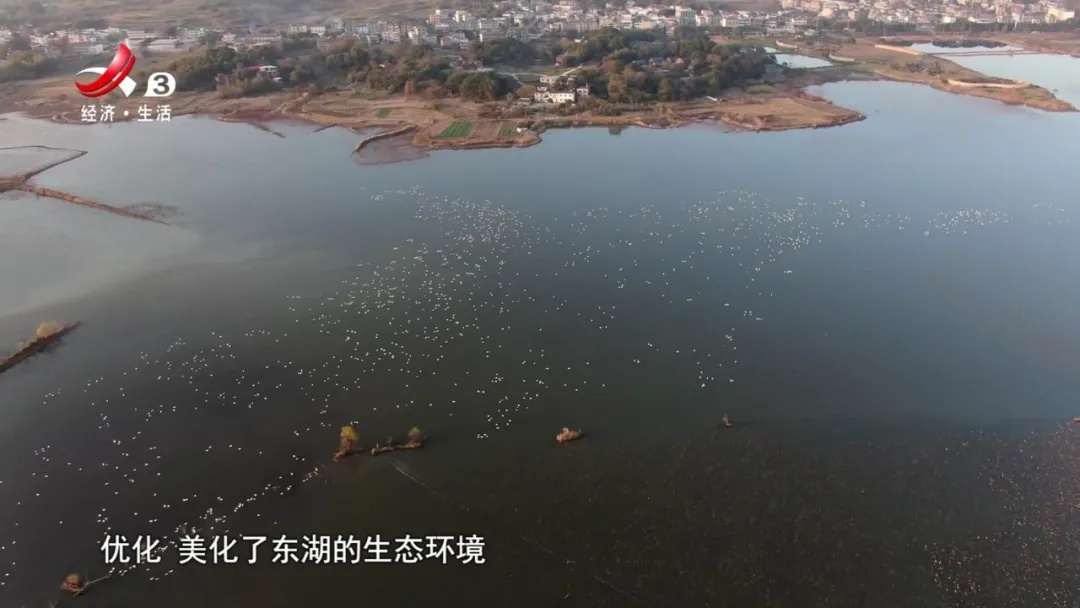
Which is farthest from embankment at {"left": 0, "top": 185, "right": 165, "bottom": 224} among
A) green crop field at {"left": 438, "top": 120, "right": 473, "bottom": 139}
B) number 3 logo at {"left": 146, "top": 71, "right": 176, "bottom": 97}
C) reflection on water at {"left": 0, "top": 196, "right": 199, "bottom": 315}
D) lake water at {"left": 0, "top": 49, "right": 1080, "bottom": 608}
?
number 3 logo at {"left": 146, "top": 71, "right": 176, "bottom": 97}

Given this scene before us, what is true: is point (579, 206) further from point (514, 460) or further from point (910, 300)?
point (514, 460)

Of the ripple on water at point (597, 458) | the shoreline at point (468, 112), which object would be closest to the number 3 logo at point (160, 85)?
the shoreline at point (468, 112)

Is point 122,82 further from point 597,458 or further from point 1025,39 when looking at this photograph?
point 1025,39

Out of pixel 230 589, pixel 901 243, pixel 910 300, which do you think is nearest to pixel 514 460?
pixel 230 589

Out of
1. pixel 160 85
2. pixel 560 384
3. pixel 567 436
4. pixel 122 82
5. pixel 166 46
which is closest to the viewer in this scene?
pixel 567 436

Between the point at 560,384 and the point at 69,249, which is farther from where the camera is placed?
the point at 69,249

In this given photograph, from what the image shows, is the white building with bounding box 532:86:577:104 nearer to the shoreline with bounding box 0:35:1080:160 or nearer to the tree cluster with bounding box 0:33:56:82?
the shoreline with bounding box 0:35:1080:160

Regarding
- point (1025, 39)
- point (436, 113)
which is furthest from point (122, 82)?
point (1025, 39)
